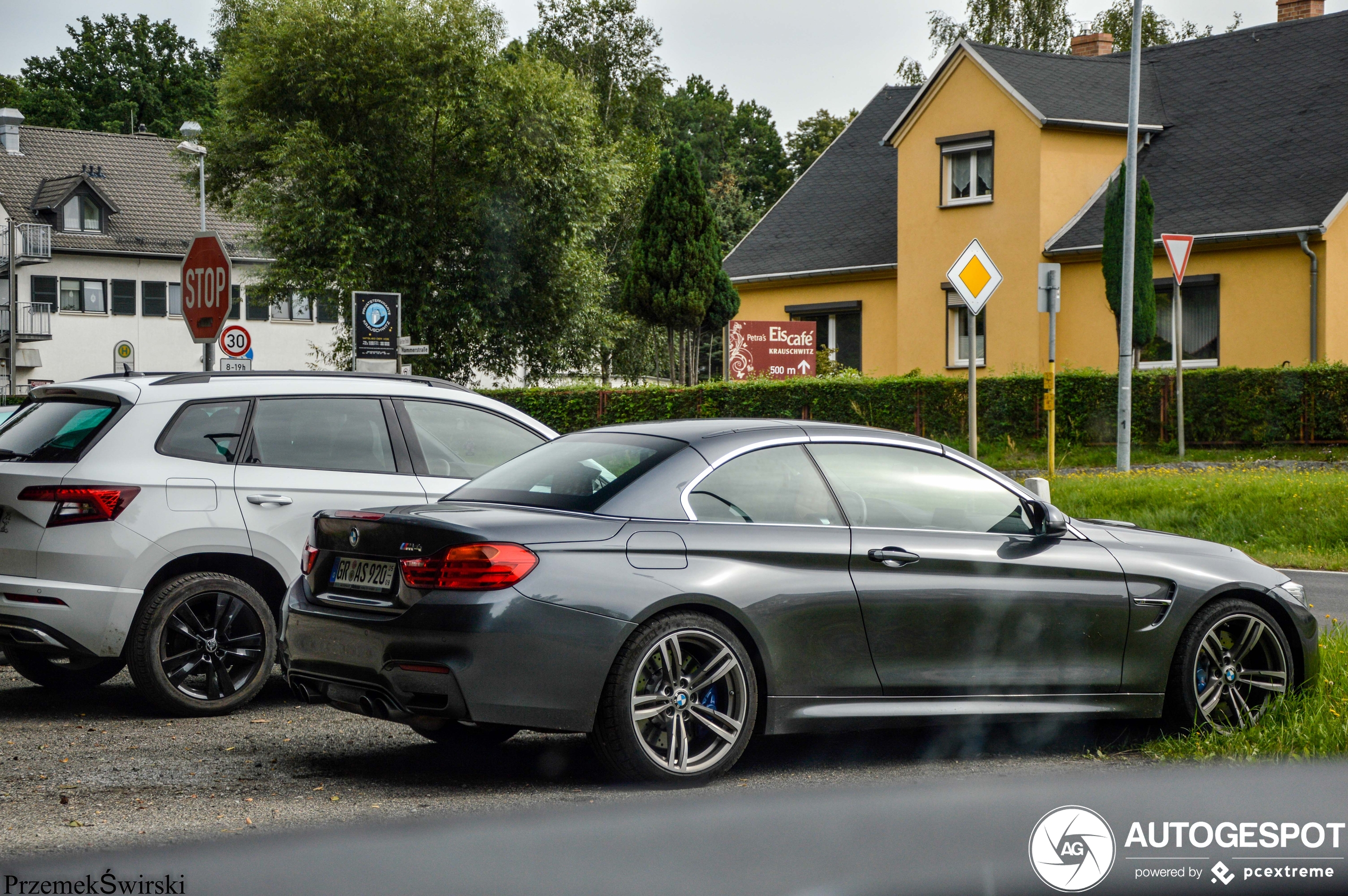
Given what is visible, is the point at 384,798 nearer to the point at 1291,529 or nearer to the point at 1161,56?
the point at 1291,529

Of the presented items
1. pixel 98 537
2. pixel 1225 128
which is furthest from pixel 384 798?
pixel 1225 128

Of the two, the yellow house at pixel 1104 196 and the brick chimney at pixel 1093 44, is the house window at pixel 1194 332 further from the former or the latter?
the brick chimney at pixel 1093 44

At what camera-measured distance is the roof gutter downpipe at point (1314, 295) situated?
2811cm

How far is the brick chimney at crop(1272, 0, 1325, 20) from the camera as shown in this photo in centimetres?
3688

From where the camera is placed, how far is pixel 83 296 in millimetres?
61875

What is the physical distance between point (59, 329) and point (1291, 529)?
2197 inches

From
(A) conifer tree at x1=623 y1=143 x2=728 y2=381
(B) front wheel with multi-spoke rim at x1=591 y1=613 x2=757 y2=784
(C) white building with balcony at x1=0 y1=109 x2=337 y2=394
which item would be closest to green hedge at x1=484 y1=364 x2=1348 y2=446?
(A) conifer tree at x1=623 y1=143 x2=728 y2=381

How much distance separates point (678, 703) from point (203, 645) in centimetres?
295

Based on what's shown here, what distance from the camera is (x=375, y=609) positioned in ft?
18.2

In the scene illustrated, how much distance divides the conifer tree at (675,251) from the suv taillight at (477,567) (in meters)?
30.2

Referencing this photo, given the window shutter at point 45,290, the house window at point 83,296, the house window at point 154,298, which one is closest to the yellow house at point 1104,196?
the house window at point 154,298

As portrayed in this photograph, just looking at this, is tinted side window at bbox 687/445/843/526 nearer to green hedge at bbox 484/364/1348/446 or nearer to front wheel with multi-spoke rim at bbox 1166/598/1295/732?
front wheel with multi-spoke rim at bbox 1166/598/1295/732

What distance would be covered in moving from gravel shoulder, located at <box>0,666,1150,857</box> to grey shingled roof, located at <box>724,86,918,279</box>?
3009 cm

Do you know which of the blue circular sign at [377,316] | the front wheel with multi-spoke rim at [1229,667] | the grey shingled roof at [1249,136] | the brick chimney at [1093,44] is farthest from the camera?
the brick chimney at [1093,44]
